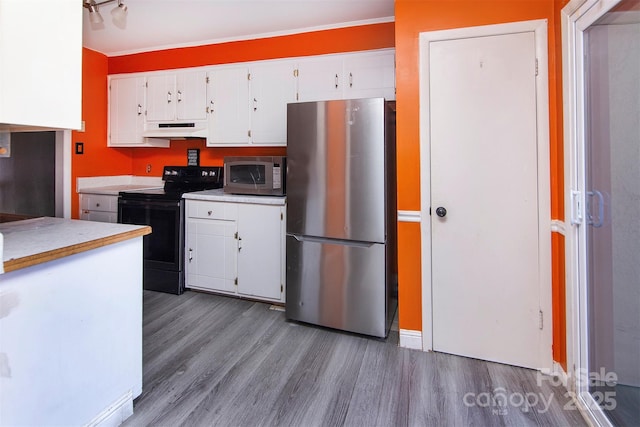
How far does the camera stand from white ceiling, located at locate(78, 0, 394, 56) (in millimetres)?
2717

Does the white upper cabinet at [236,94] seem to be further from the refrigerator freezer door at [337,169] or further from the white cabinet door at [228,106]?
the refrigerator freezer door at [337,169]

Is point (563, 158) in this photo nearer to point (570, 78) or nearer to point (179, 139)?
point (570, 78)

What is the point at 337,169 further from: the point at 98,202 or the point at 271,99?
the point at 98,202

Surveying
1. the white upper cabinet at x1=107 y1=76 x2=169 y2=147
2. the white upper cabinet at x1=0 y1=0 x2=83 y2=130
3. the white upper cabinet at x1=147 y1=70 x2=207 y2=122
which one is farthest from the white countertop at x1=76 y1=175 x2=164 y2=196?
the white upper cabinet at x1=0 y1=0 x2=83 y2=130

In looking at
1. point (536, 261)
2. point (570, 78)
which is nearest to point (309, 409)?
point (536, 261)

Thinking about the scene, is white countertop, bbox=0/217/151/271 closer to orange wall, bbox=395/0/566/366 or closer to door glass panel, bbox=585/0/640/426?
orange wall, bbox=395/0/566/366

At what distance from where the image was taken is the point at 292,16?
292 centimetres

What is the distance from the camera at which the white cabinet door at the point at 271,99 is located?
10.4 feet

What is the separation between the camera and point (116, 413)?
5.10 feet

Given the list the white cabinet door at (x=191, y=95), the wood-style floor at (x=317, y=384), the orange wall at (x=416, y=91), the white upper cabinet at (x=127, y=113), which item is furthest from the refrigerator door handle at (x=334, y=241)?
the white upper cabinet at (x=127, y=113)

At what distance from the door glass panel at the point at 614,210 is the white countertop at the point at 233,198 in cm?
202

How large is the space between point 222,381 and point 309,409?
54 centimetres

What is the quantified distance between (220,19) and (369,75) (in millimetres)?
1381

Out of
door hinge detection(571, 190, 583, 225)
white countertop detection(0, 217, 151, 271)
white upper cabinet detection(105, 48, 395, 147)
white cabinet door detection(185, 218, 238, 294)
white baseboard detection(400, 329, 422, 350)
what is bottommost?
white baseboard detection(400, 329, 422, 350)
